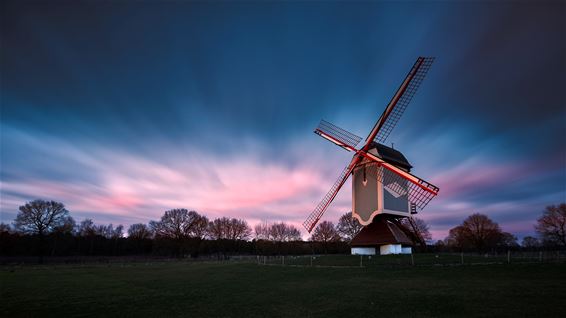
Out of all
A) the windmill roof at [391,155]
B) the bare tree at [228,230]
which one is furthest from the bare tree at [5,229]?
the windmill roof at [391,155]

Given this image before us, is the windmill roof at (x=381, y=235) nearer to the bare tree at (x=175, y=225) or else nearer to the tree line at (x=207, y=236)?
the tree line at (x=207, y=236)

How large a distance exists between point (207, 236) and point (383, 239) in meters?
66.2

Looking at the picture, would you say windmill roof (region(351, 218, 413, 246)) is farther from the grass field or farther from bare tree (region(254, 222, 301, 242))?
bare tree (region(254, 222, 301, 242))

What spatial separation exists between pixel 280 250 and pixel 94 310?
66.9 meters

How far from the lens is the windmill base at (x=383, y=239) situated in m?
32.1

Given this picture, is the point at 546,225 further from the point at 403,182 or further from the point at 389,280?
the point at 389,280

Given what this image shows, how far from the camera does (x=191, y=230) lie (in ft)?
279

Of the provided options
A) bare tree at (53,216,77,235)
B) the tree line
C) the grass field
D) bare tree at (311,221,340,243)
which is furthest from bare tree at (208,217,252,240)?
the grass field

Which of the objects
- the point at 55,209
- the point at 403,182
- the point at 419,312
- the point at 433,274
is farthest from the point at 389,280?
the point at 55,209

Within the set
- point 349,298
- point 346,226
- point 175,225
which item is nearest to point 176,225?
point 175,225

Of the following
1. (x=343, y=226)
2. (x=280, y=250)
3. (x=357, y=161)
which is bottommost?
(x=280, y=250)

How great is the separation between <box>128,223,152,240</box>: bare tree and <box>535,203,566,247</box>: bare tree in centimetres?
10303

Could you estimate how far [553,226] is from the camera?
2680 inches

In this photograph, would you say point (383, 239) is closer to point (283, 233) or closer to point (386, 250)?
point (386, 250)
